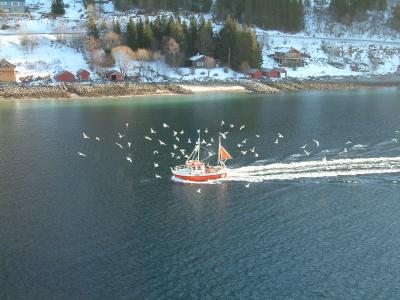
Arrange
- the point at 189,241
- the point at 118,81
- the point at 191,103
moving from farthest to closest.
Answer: the point at 118,81 → the point at 191,103 → the point at 189,241

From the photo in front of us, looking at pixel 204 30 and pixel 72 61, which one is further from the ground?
pixel 204 30

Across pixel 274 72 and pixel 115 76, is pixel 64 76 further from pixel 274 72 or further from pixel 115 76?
pixel 274 72

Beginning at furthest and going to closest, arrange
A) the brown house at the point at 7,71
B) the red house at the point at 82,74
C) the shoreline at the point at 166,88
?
the red house at the point at 82,74, the brown house at the point at 7,71, the shoreline at the point at 166,88

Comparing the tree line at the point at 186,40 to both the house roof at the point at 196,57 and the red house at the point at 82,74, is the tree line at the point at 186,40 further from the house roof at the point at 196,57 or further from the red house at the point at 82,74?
the red house at the point at 82,74

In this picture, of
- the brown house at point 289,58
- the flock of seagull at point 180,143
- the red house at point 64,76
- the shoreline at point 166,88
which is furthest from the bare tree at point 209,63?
the flock of seagull at point 180,143

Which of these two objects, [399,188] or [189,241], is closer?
[189,241]

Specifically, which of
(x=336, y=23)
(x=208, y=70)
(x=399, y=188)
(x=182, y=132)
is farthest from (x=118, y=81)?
(x=336, y=23)

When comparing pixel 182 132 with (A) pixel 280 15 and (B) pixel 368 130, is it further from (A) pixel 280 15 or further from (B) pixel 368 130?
(A) pixel 280 15

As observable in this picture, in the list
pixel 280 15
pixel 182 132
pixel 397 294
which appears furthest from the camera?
pixel 280 15
